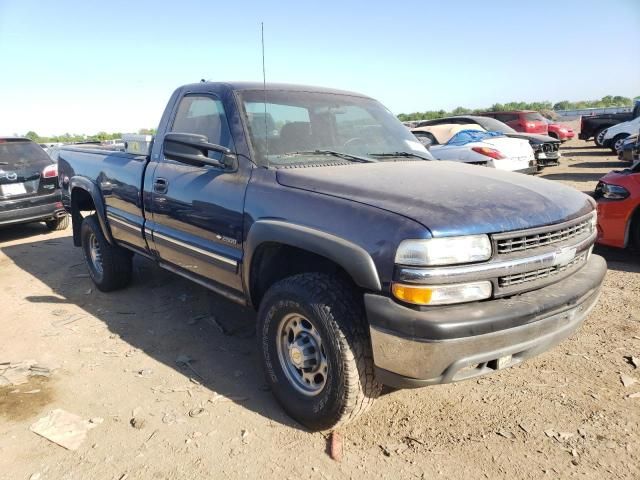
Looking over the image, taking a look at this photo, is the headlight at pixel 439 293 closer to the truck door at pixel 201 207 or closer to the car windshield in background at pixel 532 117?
the truck door at pixel 201 207

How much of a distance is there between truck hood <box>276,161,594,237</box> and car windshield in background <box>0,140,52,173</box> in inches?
254

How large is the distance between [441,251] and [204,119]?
2260mm

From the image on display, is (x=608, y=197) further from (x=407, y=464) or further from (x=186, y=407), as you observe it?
(x=186, y=407)

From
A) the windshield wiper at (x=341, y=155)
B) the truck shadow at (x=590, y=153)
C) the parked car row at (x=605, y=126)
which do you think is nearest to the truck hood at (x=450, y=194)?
the windshield wiper at (x=341, y=155)

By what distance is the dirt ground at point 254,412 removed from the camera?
2.44 metres

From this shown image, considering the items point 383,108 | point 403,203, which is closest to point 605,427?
point 403,203

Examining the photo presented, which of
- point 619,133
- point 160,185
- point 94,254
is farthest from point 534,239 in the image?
point 619,133

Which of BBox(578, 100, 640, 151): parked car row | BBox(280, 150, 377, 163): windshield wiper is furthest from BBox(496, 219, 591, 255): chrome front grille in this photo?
BBox(578, 100, 640, 151): parked car row

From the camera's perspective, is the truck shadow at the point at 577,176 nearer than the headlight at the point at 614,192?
No

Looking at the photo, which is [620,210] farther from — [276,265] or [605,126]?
[605,126]

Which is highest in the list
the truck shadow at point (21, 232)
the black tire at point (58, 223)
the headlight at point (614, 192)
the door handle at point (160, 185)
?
the door handle at point (160, 185)

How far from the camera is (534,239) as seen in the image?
2.40 m

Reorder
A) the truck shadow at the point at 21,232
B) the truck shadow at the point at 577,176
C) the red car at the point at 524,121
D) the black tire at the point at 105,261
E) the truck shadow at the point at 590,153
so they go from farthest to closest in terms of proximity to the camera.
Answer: the red car at the point at 524,121 → the truck shadow at the point at 590,153 → the truck shadow at the point at 577,176 → the truck shadow at the point at 21,232 → the black tire at the point at 105,261

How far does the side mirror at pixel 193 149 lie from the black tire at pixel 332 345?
947mm
